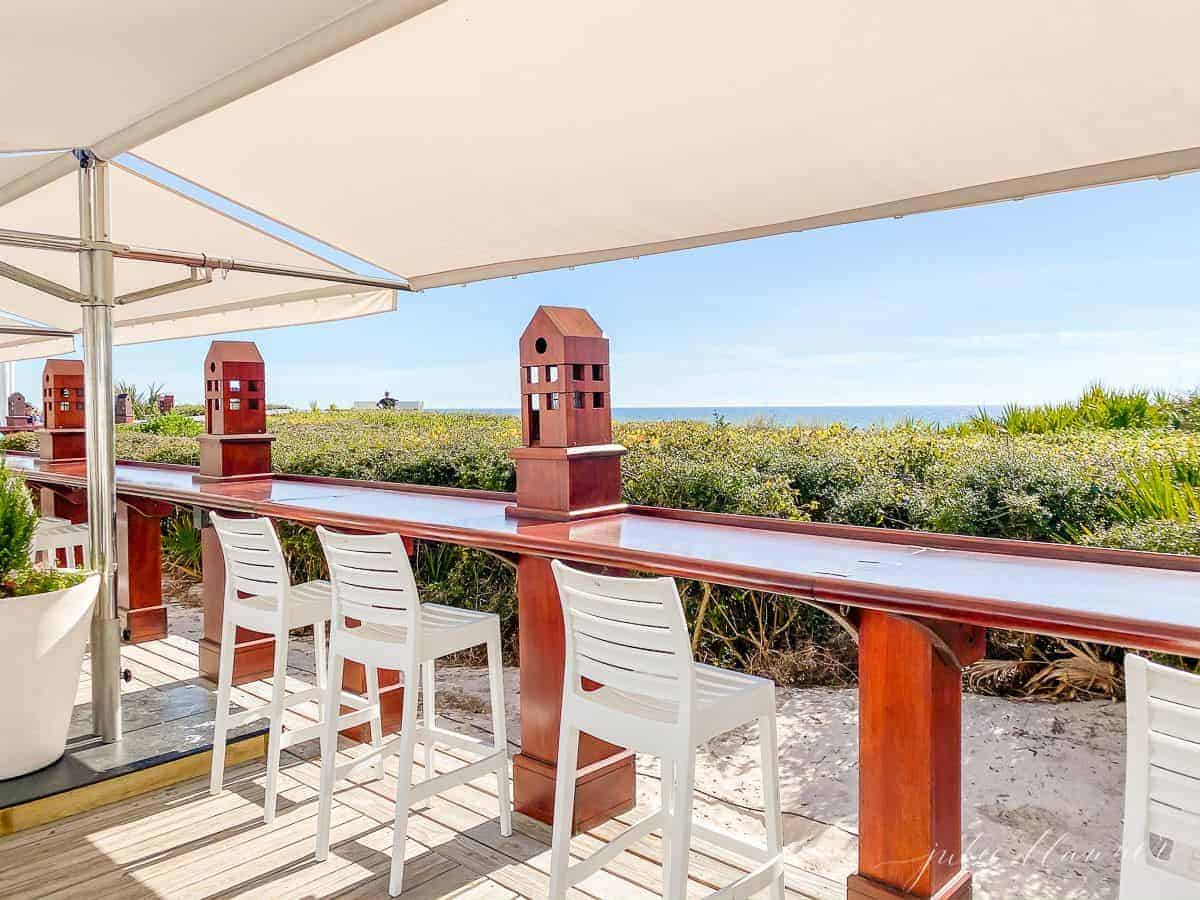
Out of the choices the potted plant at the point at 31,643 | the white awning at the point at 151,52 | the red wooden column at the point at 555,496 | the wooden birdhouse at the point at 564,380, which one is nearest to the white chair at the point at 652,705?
the red wooden column at the point at 555,496

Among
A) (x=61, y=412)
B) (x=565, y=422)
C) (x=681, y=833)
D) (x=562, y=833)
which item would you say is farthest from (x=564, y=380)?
(x=61, y=412)

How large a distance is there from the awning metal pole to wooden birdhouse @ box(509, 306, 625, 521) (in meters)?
1.64

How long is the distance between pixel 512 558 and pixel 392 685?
1195 millimetres

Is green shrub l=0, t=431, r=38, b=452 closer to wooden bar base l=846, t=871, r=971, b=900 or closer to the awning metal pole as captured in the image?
the awning metal pole

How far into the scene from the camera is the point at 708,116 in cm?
247

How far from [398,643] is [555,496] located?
774 mm

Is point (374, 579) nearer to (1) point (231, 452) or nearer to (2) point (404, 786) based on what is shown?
(2) point (404, 786)

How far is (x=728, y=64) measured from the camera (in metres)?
2.23

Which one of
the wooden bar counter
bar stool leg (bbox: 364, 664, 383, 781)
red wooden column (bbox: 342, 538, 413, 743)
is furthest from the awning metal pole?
the wooden bar counter

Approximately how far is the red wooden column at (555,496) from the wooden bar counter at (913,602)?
0.24 m

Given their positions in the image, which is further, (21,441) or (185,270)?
(21,441)

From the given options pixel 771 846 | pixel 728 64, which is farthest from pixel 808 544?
pixel 728 64

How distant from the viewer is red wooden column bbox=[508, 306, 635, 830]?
118 inches

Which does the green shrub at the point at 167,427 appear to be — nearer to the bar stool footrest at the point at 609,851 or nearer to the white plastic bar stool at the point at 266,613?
the white plastic bar stool at the point at 266,613
